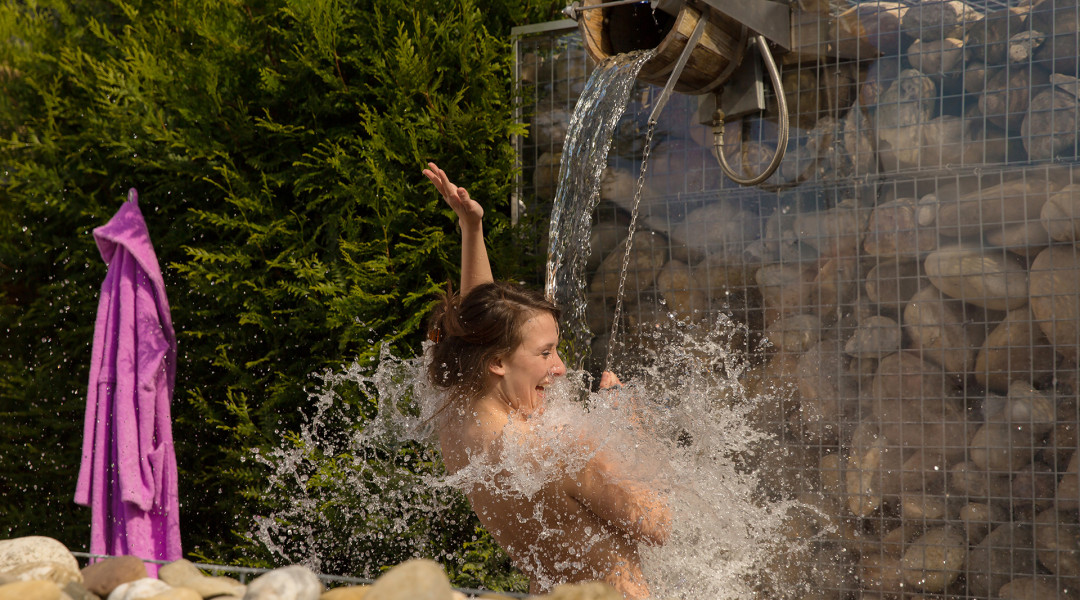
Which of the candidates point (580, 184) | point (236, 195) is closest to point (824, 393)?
point (580, 184)

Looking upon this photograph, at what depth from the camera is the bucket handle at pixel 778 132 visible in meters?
2.99

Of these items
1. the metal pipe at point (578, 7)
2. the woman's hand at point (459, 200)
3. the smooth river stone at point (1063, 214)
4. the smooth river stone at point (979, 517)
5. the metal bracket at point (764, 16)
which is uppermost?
the metal pipe at point (578, 7)

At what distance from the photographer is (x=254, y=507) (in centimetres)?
359


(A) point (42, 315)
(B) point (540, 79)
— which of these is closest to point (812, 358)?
(B) point (540, 79)

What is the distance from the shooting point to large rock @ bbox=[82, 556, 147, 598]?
120cm

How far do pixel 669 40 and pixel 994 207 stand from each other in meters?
1.14

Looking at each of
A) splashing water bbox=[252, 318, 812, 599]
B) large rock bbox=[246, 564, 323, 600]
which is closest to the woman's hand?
splashing water bbox=[252, 318, 812, 599]

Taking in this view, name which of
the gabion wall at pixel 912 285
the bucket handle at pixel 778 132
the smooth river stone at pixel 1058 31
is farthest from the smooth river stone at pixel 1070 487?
the bucket handle at pixel 778 132

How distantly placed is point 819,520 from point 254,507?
2173 millimetres

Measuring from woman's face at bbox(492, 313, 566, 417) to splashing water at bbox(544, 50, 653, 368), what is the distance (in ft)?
2.99

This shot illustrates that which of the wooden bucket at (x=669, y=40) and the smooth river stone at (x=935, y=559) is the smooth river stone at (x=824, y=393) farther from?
the wooden bucket at (x=669, y=40)

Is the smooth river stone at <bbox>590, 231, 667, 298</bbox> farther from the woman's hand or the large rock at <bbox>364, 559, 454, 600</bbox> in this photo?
the large rock at <bbox>364, 559, 454, 600</bbox>

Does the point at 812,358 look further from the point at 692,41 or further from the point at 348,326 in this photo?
the point at 348,326

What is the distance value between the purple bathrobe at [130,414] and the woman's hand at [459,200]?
1.25 meters
